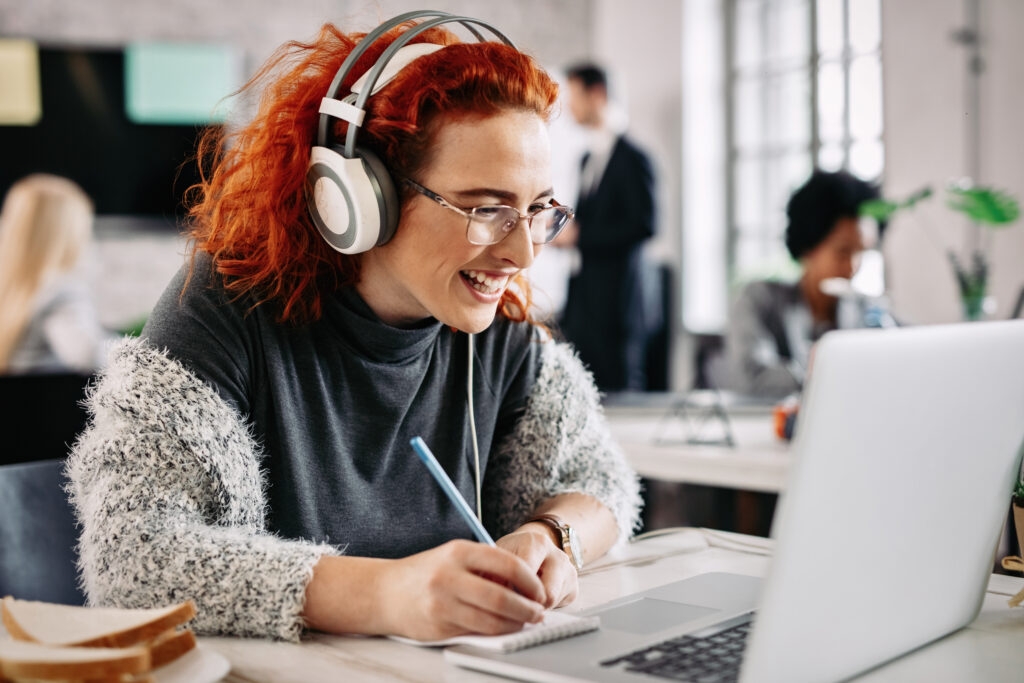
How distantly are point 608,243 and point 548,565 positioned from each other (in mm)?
3803

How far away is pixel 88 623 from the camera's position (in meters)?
0.76

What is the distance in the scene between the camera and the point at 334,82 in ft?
3.55

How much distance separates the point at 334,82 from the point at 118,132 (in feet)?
14.8

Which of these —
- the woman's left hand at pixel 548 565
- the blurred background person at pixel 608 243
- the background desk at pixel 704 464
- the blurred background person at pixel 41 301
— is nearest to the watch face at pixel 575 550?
the woman's left hand at pixel 548 565

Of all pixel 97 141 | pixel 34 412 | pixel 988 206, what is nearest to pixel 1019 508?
pixel 34 412

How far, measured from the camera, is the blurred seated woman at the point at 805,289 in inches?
120

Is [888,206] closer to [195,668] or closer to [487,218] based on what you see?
[487,218]

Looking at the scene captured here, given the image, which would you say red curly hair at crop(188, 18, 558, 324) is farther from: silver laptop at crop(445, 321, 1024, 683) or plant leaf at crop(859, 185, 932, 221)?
plant leaf at crop(859, 185, 932, 221)

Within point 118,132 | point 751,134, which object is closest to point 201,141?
point 118,132

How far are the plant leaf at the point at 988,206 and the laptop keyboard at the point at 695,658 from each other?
232 centimetres

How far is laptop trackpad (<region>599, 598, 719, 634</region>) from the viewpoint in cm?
83

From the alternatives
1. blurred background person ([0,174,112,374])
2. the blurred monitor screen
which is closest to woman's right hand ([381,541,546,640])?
blurred background person ([0,174,112,374])

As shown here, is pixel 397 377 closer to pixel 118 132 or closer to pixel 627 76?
pixel 118 132

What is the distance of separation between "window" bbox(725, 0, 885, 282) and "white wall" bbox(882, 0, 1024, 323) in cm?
20
